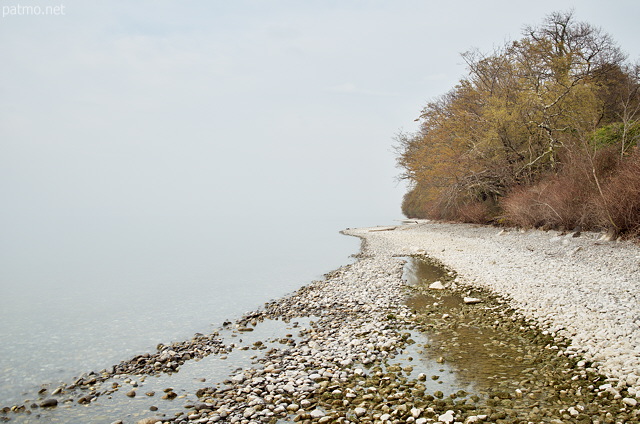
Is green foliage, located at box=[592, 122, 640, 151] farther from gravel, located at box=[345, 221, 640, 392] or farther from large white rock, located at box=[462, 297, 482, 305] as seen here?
large white rock, located at box=[462, 297, 482, 305]

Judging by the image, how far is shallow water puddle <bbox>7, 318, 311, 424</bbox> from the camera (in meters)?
6.34

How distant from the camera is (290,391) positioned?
21.2ft

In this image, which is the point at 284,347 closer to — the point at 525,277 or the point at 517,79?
the point at 525,277

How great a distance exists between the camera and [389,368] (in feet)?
23.6

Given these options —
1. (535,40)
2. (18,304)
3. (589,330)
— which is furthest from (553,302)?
(535,40)

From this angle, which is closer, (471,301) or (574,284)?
(574,284)

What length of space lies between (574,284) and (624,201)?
6603mm

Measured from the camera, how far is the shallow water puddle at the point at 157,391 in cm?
634

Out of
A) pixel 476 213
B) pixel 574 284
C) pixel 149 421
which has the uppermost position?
pixel 476 213

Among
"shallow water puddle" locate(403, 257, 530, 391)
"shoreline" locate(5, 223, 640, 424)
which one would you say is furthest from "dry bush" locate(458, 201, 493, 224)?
"shallow water puddle" locate(403, 257, 530, 391)

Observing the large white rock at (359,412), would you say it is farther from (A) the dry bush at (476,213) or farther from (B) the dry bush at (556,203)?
(A) the dry bush at (476,213)

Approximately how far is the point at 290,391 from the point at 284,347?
2.42 meters

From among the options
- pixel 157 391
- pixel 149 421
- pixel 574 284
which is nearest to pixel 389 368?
pixel 149 421

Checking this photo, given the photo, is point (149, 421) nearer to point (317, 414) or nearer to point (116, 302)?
point (317, 414)
